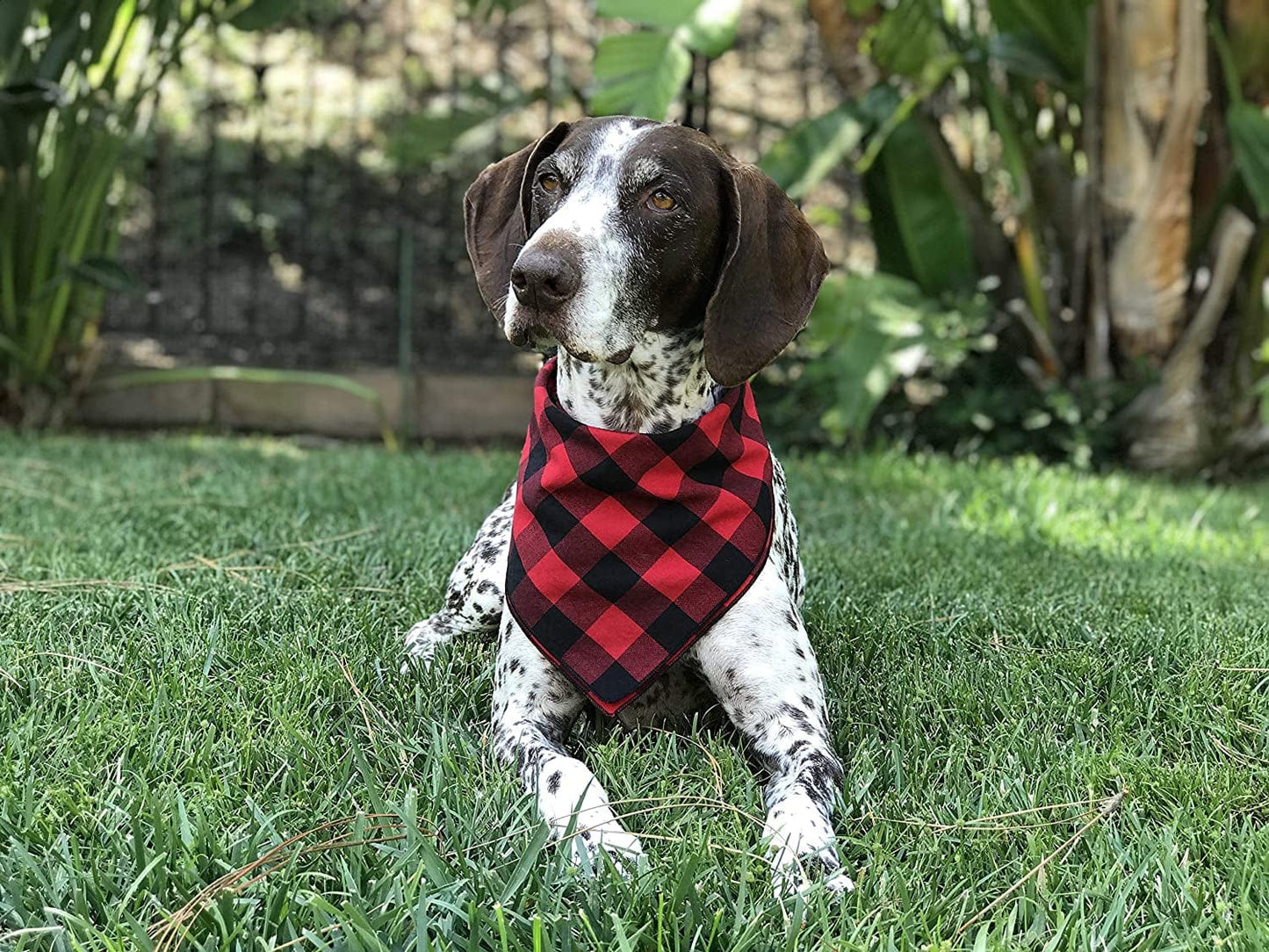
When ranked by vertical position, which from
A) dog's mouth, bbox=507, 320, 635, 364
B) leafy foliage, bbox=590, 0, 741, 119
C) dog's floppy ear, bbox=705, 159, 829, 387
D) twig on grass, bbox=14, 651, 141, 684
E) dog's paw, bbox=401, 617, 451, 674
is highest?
leafy foliage, bbox=590, 0, 741, 119

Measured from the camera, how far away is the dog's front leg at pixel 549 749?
1566 mm

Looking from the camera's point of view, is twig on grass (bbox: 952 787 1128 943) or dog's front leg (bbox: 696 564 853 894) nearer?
twig on grass (bbox: 952 787 1128 943)

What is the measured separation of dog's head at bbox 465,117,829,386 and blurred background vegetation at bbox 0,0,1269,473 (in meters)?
2.58

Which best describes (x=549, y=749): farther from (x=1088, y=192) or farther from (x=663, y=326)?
(x=1088, y=192)

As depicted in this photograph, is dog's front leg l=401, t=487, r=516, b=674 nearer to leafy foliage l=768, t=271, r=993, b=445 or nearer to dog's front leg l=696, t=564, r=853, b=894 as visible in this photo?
dog's front leg l=696, t=564, r=853, b=894

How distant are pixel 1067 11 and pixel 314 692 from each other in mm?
4536

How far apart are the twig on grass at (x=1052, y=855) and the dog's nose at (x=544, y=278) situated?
1039mm

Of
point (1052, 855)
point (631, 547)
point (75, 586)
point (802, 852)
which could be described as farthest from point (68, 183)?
point (1052, 855)

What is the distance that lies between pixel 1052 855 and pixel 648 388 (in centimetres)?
99

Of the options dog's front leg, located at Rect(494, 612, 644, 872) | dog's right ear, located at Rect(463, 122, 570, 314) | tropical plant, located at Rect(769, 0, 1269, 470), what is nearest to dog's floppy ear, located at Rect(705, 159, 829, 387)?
dog's right ear, located at Rect(463, 122, 570, 314)

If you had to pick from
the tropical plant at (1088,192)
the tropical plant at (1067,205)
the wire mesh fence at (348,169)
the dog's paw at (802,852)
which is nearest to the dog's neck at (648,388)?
the dog's paw at (802,852)

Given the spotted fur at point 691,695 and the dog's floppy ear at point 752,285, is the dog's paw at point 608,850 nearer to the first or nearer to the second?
the spotted fur at point 691,695

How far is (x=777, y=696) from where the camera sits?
192cm

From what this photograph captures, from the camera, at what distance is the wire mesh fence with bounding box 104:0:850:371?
6410 millimetres
